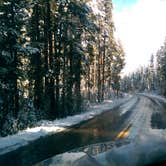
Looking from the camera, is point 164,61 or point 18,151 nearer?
point 18,151

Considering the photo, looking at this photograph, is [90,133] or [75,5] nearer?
[90,133]

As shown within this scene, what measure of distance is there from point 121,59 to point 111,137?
84.1 meters

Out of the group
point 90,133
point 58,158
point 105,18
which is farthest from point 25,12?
point 105,18

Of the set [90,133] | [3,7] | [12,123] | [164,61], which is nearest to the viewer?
[90,133]

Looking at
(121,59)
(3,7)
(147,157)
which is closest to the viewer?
(147,157)

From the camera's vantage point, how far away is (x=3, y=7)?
23.8m

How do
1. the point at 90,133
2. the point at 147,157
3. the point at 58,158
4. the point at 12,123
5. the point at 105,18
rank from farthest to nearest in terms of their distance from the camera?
the point at 105,18
the point at 12,123
the point at 90,133
the point at 58,158
the point at 147,157

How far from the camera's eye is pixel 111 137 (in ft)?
59.2

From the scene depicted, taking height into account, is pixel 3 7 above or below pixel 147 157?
above

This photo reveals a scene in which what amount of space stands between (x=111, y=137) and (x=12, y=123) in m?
6.31

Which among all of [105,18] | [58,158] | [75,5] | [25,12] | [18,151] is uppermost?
[105,18]

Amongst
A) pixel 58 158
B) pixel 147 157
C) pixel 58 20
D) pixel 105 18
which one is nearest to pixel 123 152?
pixel 147 157

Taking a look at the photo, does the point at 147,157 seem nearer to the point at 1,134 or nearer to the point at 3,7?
the point at 1,134

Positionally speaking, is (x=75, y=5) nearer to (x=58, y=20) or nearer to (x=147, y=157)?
(x=58, y=20)
